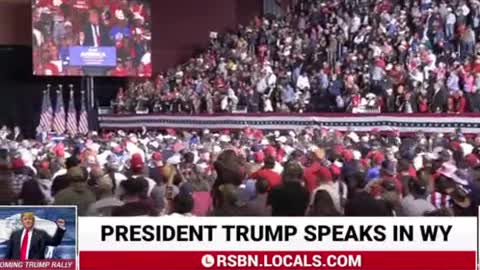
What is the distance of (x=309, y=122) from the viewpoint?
2739 cm

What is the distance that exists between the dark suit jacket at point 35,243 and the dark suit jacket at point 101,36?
2827 cm

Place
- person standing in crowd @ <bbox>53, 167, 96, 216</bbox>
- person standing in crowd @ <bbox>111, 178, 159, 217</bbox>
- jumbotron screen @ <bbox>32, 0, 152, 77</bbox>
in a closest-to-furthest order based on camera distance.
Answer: person standing in crowd @ <bbox>111, 178, 159, 217</bbox>
person standing in crowd @ <bbox>53, 167, 96, 216</bbox>
jumbotron screen @ <bbox>32, 0, 152, 77</bbox>

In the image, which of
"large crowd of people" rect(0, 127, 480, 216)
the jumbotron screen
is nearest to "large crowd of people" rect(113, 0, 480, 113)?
the jumbotron screen

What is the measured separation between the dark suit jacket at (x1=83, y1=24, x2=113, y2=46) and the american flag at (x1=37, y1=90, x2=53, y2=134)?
253 cm

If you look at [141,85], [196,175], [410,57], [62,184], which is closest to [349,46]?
[410,57]

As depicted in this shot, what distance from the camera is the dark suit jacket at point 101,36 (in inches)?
1393

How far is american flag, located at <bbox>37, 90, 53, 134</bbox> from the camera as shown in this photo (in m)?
35.5

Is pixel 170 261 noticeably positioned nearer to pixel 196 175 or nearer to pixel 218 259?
pixel 218 259

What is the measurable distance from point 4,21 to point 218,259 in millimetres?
31793

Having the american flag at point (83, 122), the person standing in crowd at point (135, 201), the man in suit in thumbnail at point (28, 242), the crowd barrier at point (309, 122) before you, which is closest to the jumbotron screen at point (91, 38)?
the american flag at point (83, 122)

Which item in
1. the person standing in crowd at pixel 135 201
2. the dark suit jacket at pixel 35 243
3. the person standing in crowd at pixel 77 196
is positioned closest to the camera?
the dark suit jacket at pixel 35 243

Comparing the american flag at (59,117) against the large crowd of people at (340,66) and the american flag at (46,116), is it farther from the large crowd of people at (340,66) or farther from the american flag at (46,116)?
the large crowd of people at (340,66)

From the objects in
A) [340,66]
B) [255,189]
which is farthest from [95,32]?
[255,189]

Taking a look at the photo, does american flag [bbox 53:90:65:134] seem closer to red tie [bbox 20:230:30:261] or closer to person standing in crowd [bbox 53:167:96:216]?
person standing in crowd [bbox 53:167:96:216]
